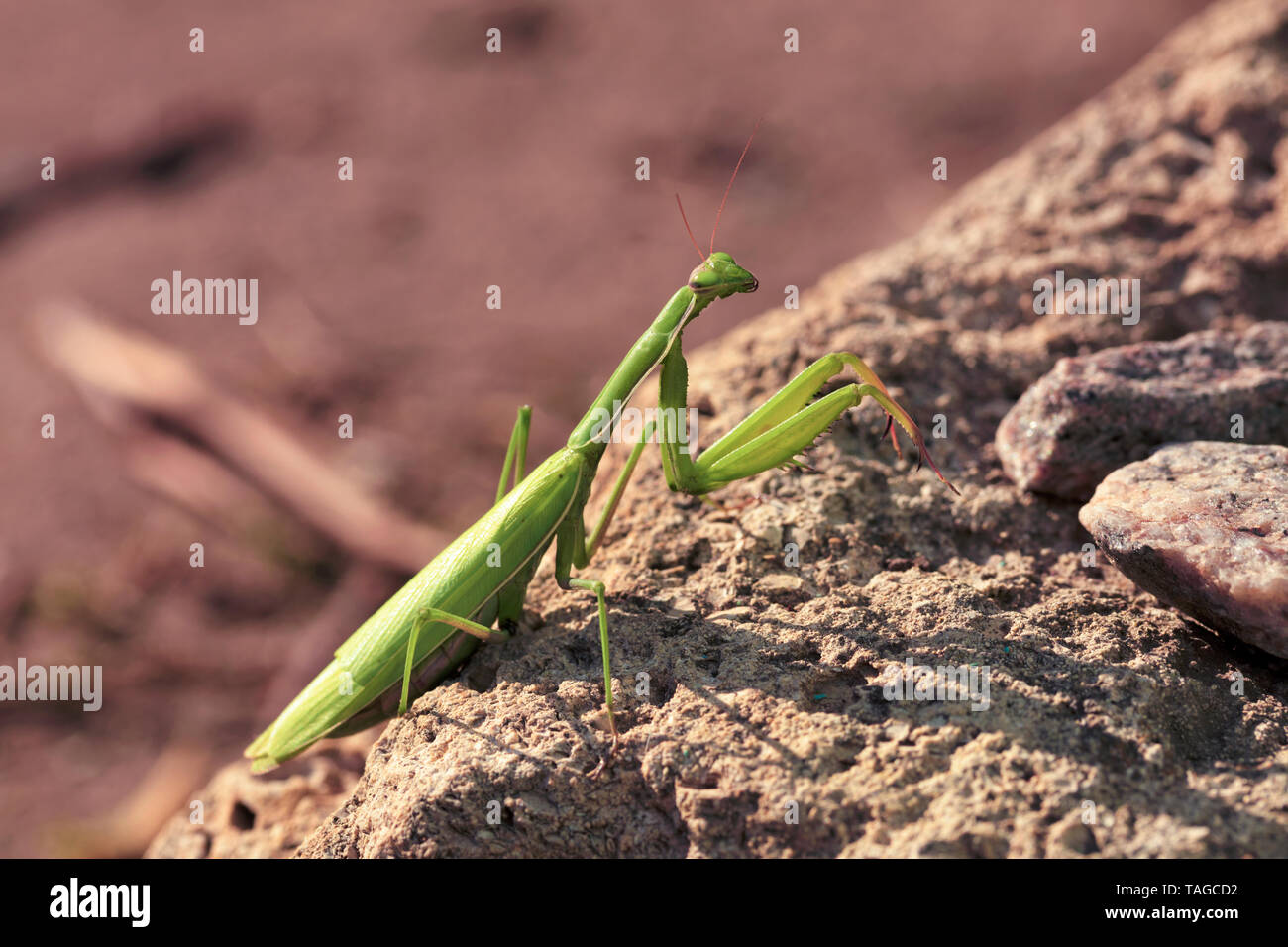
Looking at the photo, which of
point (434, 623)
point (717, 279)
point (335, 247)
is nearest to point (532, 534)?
point (434, 623)

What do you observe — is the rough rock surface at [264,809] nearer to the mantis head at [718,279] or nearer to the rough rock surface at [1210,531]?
the mantis head at [718,279]

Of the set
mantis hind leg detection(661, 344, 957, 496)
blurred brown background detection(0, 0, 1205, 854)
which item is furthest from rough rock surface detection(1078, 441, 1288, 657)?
blurred brown background detection(0, 0, 1205, 854)

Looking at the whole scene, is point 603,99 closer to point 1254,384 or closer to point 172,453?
point 172,453

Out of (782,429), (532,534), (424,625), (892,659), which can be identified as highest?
(782,429)

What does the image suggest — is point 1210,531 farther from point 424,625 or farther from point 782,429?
point 424,625

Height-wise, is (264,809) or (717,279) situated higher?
(717,279)

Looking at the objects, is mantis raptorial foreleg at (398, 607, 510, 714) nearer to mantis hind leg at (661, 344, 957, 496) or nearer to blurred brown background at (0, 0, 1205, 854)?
mantis hind leg at (661, 344, 957, 496)
